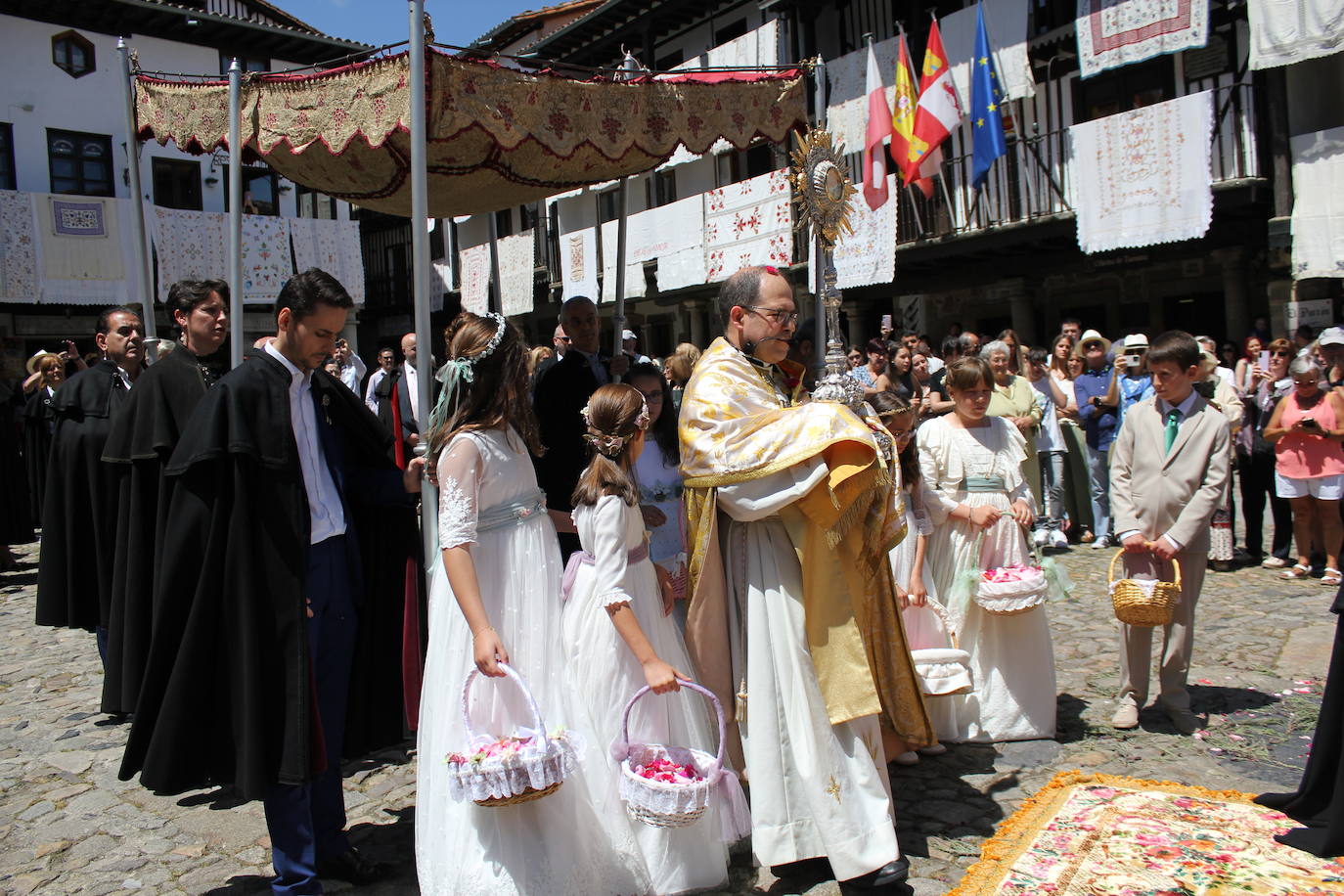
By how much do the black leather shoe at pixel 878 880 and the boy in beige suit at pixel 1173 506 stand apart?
6.59 feet

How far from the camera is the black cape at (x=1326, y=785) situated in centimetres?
326

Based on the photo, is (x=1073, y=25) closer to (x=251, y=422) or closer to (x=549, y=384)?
(x=549, y=384)

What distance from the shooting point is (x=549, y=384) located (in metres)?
5.27

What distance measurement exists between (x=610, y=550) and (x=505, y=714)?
0.58m

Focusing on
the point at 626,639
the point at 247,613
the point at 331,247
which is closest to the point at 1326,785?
the point at 626,639

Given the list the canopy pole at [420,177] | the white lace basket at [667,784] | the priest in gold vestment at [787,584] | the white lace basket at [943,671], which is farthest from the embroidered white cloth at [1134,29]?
the white lace basket at [667,784]

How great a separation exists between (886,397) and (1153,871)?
2088 mm

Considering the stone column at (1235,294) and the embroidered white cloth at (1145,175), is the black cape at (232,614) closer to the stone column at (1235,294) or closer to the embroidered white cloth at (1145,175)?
the embroidered white cloth at (1145,175)

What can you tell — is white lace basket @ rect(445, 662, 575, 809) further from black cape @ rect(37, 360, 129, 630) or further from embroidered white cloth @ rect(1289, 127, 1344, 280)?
embroidered white cloth @ rect(1289, 127, 1344, 280)

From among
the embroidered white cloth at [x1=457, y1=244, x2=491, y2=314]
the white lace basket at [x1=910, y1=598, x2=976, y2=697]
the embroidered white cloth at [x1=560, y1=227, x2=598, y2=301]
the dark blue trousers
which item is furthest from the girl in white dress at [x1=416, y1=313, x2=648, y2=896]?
the embroidered white cloth at [x1=560, y1=227, x2=598, y2=301]

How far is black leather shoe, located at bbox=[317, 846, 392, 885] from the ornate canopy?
299 cm

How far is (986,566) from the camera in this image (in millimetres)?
4836

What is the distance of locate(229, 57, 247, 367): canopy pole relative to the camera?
501 cm

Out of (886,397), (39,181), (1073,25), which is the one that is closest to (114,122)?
(39,181)
